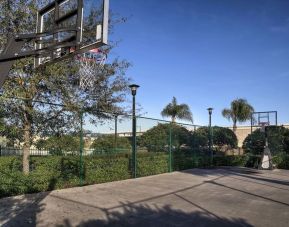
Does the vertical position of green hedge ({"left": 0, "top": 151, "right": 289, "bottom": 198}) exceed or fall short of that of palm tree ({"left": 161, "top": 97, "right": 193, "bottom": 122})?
it falls short

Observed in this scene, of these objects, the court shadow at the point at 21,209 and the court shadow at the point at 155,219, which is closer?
the court shadow at the point at 21,209

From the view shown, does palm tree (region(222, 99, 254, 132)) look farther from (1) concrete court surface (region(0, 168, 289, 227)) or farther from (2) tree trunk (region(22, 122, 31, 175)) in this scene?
(2) tree trunk (region(22, 122, 31, 175))

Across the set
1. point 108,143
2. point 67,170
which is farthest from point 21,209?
point 108,143

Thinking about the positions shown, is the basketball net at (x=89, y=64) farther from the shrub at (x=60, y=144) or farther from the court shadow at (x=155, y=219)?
the court shadow at (x=155, y=219)

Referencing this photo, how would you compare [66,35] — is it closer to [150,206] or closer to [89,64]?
[89,64]

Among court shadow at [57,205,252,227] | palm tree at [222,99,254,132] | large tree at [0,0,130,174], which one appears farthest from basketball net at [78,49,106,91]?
palm tree at [222,99,254,132]

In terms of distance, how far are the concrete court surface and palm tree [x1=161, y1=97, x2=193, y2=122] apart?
36482 mm

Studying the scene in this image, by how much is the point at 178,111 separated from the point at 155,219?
4228 cm

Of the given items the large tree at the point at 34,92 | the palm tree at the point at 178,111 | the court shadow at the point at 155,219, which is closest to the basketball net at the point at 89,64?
the large tree at the point at 34,92

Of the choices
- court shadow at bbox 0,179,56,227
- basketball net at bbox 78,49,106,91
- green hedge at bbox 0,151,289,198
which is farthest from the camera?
green hedge at bbox 0,151,289,198

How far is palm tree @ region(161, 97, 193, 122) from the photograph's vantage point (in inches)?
2010

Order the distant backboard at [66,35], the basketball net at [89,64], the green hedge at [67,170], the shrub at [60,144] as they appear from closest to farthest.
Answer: the distant backboard at [66,35]
the basketball net at [89,64]
the green hedge at [67,170]
the shrub at [60,144]

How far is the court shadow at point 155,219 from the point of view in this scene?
847cm

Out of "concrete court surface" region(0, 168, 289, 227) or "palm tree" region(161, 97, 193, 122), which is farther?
"palm tree" region(161, 97, 193, 122)
